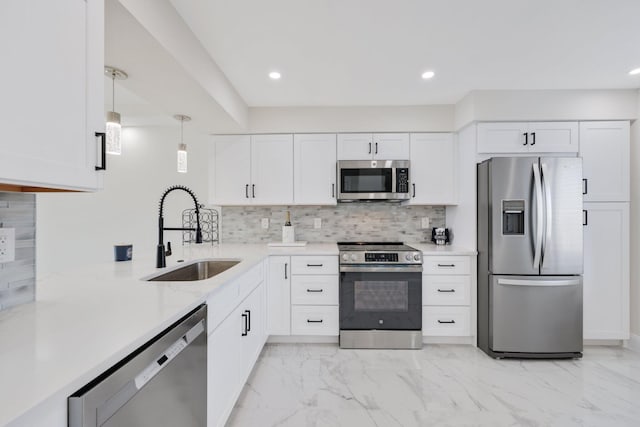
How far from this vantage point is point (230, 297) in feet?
5.92

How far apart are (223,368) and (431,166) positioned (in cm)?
269

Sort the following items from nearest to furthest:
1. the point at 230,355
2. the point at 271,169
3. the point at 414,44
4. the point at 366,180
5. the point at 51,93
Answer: the point at 51,93, the point at 230,355, the point at 414,44, the point at 366,180, the point at 271,169

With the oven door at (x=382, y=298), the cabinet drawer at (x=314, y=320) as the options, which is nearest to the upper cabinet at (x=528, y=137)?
the oven door at (x=382, y=298)

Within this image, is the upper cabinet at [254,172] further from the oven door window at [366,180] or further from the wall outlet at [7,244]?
the wall outlet at [7,244]

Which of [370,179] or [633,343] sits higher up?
[370,179]

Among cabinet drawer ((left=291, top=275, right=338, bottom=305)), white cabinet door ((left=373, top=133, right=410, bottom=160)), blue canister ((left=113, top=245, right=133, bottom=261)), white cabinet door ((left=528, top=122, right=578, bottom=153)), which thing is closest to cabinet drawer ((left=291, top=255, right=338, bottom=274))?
cabinet drawer ((left=291, top=275, right=338, bottom=305))

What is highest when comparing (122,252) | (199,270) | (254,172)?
(254,172)

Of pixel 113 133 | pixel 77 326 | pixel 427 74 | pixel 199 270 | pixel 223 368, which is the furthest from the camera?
pixel 427 74

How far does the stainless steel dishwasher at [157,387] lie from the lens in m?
0.75

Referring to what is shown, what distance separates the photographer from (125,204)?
4.04m

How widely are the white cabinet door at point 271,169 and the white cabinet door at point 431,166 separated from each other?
1.30 meters

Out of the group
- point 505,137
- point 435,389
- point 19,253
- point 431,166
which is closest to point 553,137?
point 505,137

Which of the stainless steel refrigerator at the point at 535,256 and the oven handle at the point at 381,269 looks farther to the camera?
the oven handle at the point at 381,269

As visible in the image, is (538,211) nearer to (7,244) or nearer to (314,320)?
(314,320)
